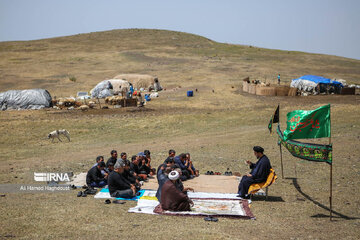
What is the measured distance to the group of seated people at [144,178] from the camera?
866 cm

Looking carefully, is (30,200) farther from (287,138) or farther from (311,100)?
(311,100)

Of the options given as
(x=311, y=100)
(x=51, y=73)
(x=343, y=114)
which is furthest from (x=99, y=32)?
(x=343, y=114)

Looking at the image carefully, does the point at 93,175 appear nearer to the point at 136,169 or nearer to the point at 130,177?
the point at 130,177

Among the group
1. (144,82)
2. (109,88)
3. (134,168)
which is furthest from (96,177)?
(144,82)

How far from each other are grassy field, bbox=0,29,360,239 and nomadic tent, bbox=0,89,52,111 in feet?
5.08

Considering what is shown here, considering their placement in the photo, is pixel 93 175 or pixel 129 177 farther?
pixel 93 175

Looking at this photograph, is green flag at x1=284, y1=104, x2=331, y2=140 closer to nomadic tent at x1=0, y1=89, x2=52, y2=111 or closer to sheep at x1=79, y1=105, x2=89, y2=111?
sheep at x1=79, y1=105, x2=89, y2=111

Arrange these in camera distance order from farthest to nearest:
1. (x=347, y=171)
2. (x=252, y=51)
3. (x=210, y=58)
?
(x=252, y=51) < (x=210, y=58) < (x=347, y=171)

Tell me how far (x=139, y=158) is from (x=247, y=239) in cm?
561

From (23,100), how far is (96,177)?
73.7ft

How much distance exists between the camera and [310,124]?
9188 mm

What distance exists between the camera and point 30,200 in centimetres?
940

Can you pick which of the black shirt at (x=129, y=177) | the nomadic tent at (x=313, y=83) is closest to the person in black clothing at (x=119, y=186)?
the black shirt at (x=129, y=177)

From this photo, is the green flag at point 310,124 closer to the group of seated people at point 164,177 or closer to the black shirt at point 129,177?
the group of seated people at point 164,177
